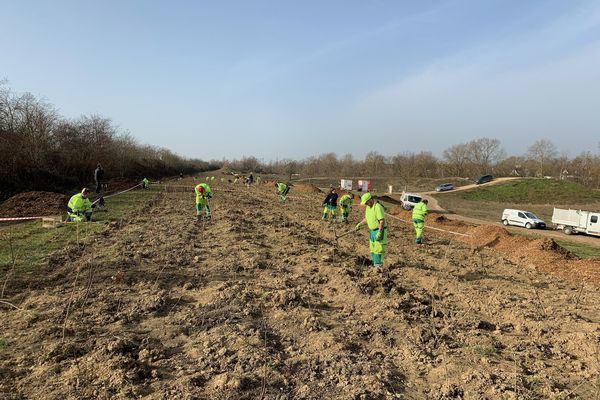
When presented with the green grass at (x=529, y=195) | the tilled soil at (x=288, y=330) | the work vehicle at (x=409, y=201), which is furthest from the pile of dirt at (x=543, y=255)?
the green grass at (x=529, y=195)

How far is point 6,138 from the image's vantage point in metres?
23.7

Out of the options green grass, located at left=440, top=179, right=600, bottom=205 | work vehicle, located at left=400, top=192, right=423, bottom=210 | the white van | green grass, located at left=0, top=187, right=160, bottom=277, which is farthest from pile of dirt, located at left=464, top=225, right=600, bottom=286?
green grass, located at left=440, top=179, right=600, bottom=205

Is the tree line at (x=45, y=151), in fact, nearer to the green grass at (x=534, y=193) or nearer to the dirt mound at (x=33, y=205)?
the dirt mound at (x=33, y=205)

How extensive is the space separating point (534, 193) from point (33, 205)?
202 feet

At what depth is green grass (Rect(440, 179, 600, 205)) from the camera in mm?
55534

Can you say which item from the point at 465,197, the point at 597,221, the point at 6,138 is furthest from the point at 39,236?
the point at 465,197

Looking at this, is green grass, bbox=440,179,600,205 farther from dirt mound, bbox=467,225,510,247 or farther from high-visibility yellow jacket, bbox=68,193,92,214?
high-visibility yellow jacket, bbox=68,193,92,214

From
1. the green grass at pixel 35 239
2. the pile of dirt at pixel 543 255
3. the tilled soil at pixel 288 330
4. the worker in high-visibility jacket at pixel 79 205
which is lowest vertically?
the pile of dirt at pixel 543 255

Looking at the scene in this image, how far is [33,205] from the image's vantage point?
18.7m

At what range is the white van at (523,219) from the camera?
29656 millimetres

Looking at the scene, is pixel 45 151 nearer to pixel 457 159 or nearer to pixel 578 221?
pixel 578 221

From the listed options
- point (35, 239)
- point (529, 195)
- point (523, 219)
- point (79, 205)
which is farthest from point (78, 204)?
point (529, 195)

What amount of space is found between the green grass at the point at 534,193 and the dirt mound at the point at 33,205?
4824 cm

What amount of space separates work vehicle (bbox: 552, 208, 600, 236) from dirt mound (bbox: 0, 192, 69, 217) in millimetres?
31595
